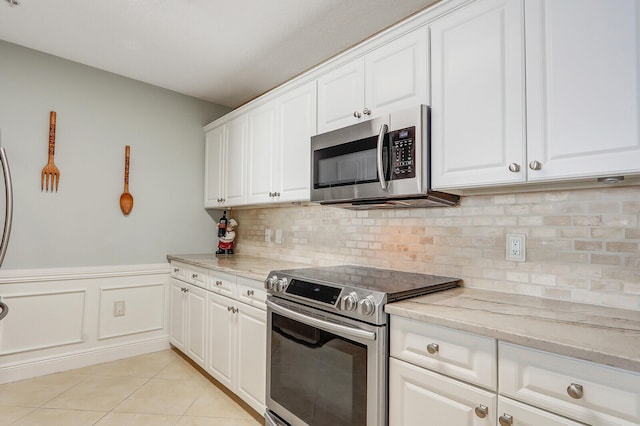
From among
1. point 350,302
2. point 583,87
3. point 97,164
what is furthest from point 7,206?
point 583,87

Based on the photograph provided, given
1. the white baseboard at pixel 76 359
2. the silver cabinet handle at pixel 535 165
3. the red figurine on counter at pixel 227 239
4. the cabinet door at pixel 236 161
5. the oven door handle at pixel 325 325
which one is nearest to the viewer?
the silver cabinet handle at pixel 535 165

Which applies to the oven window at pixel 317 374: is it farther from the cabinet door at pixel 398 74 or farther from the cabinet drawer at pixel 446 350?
the cabinet door at pixel 398 74

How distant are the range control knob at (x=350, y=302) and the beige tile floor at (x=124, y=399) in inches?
45.4

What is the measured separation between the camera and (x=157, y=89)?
332 cm

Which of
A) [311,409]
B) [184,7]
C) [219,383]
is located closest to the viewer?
[311,409]

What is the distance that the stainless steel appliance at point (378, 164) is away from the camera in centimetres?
163

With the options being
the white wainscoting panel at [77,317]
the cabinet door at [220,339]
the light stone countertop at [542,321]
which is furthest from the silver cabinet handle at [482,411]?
the white wainscoting panel at [77,317]

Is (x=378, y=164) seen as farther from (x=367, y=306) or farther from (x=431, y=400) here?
(x=431, y=400)

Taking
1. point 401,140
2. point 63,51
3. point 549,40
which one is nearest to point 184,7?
point 63,51

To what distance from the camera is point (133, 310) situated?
3127 millimetres

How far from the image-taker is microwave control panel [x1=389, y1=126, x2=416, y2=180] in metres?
1.65

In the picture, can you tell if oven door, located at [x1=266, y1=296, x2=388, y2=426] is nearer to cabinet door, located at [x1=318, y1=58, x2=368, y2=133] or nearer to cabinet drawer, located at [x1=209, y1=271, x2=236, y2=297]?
cabinet drawer, located at [x1=209, y1=271, x2=236, y2=297]

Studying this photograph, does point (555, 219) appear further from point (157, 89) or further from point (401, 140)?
point (157, 89)

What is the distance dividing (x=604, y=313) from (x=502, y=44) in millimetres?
1095
